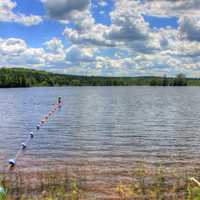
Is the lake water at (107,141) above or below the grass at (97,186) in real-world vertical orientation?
below

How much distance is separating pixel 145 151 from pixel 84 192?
9055 millimetres

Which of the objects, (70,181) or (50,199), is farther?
(70,181)

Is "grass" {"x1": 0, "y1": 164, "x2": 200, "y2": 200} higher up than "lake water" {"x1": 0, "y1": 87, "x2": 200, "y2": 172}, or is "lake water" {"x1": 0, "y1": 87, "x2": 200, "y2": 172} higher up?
"grass" {"x1": 0, "y1": 164, "x2": 200, "y2": 200}

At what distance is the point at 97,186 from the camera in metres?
13.8

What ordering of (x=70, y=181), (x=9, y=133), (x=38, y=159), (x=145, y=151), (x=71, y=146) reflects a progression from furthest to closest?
1. (x=9, y=133)
2. (x=71, y=146)
3. (x=145, y=151)
4. (x=38, y=159)
5. (x=70, y=181)

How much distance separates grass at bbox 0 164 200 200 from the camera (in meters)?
12.1

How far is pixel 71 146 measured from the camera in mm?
23375

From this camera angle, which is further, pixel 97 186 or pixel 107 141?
pixel 107 141

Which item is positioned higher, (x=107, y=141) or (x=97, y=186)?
(x=97, y=186)

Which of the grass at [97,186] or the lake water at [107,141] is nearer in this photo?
the grass at [97,186]

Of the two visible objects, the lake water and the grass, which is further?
the lake water

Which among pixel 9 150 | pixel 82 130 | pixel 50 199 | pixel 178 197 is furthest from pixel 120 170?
pixel 82 130

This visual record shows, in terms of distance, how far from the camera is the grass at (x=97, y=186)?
12.1m

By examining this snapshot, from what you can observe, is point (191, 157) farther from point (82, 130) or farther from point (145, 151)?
point (82, 130)
